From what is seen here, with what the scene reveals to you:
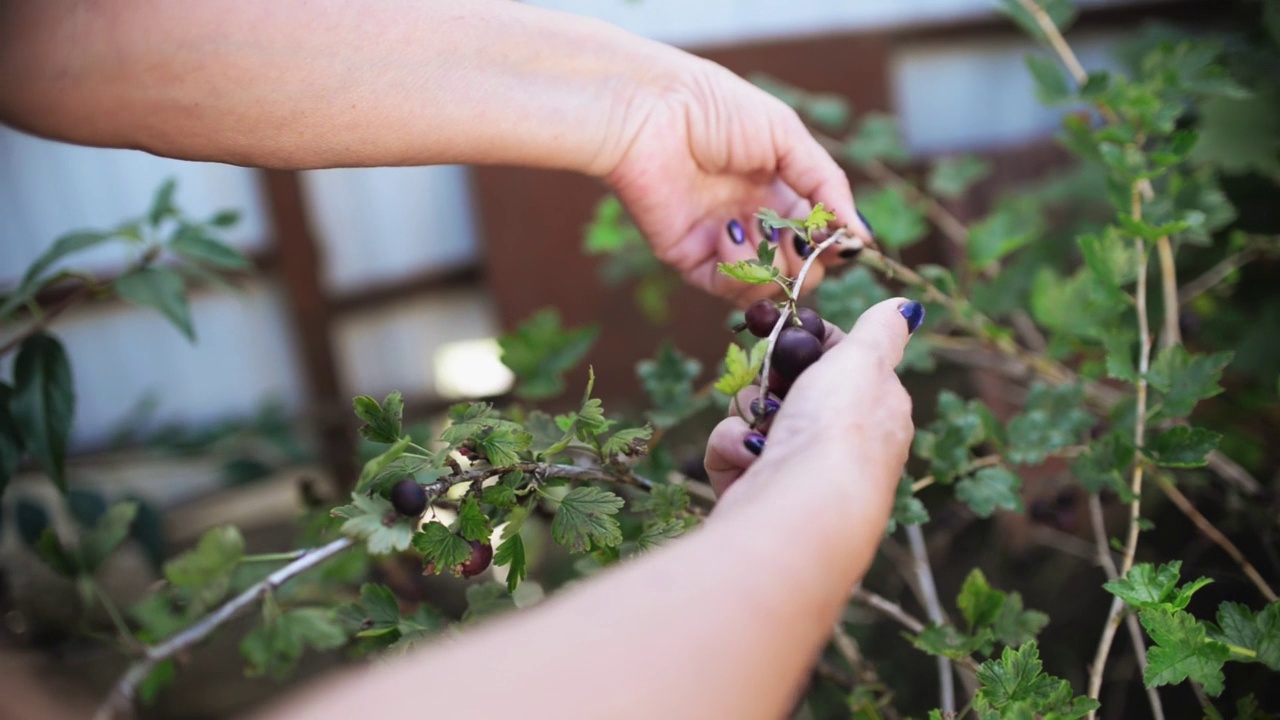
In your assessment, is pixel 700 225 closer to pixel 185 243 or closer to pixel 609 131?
pixel 609 131

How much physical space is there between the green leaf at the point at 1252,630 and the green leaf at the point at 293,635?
0.75 meters

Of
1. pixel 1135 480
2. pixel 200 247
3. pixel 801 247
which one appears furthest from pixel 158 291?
pixel 1135 480

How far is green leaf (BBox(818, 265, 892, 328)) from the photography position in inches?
38.5

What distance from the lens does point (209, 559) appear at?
0.86 metres

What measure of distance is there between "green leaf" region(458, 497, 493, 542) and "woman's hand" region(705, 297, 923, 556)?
18 centimetres

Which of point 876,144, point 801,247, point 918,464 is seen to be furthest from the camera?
point 876,144

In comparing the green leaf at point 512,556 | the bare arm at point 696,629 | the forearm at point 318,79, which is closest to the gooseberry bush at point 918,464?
the green leaf at point 512,556

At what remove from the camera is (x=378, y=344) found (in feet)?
8.79

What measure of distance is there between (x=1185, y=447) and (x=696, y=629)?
0.60m

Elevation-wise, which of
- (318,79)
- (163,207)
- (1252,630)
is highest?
(318,79)

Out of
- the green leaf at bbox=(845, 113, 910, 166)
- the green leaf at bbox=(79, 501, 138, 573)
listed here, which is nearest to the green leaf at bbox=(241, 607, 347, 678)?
the green leaf at bbox=(79, 501, 138, 573)

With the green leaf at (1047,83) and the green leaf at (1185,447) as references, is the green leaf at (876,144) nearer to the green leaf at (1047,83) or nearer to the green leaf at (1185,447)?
the green leaf at (1047,83)

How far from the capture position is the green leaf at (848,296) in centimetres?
98

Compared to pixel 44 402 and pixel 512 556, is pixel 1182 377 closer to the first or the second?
pixel 512 556
